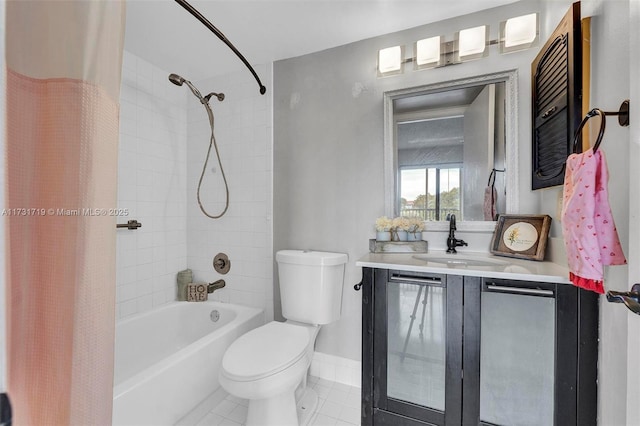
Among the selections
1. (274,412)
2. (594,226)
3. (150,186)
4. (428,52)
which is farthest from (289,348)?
(428,52)

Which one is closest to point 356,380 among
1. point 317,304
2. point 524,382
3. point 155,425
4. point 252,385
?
point 317,304

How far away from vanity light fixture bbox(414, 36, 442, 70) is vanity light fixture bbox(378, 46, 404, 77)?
99mm

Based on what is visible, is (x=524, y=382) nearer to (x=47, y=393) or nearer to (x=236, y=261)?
(x=47, y=393)

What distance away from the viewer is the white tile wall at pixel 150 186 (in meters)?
1.97

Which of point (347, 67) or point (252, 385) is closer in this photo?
point (252, 385)

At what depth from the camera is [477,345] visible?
1.16 m

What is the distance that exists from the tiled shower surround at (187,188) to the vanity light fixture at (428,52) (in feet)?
3.50

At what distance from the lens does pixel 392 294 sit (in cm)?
131

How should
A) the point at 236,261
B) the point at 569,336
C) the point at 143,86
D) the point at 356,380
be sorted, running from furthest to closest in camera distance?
the point at 236,261 → the point at 143,86 → the point at 356,380 → the point at 569,336

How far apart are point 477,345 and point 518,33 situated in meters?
1.58

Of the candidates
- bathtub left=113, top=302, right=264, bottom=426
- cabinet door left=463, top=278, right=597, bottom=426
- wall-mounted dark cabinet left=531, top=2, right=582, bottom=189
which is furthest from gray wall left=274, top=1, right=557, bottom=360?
cabinet door left=463, top=278, right=597, bottom=426

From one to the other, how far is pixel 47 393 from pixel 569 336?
1.45m

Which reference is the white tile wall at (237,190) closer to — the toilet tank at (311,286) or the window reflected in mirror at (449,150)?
the toilet tank at (311,286)

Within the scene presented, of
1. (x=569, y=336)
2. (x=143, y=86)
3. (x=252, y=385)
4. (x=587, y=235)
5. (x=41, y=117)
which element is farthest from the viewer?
(x=143, y=86)
